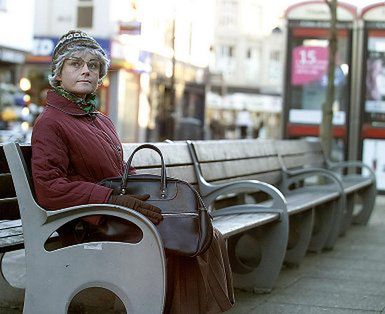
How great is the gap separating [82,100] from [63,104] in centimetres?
12

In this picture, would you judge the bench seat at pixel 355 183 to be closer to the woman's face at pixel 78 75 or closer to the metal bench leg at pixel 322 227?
the metal bench leg at pixel 322 227

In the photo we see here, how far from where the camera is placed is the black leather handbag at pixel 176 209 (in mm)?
3971

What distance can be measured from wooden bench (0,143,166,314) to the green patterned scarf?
0.37 meters

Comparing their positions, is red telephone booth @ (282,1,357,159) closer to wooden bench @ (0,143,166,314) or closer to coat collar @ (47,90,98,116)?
coat collar @ (47,90,98,116)

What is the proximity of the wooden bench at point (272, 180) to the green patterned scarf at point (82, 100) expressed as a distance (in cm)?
215

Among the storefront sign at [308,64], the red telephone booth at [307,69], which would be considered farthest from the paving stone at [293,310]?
the storefront sign at [308,64]

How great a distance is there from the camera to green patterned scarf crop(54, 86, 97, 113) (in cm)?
438

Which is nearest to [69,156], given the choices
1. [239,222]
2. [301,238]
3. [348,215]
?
[239,222]

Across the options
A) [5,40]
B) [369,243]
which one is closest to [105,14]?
[5,40]

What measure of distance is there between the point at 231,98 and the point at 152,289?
53019 mm

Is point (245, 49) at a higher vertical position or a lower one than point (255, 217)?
higher

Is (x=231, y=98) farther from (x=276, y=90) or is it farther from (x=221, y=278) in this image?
(x=221, y=278)

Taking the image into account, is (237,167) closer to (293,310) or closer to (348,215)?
(293,310)

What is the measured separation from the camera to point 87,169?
4.31 metres
